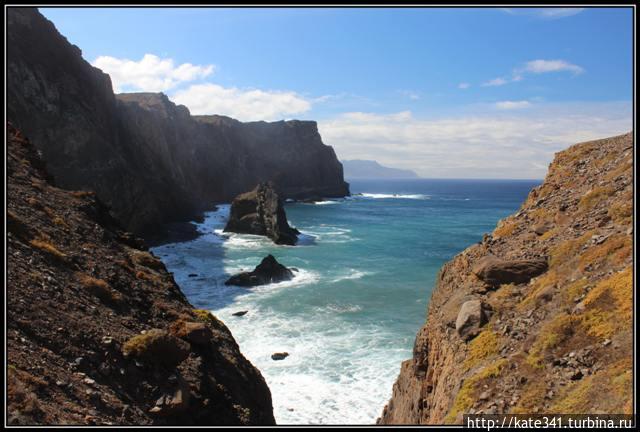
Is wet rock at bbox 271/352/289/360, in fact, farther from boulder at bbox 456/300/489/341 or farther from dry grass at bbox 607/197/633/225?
Answer: dry grass at bbox 607/197/633/225

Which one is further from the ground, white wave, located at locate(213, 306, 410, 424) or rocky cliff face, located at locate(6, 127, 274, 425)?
rocky cliff face, located at locate(6, 127, 274, 425)

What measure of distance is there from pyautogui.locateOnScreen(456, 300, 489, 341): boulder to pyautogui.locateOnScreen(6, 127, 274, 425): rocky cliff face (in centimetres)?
753

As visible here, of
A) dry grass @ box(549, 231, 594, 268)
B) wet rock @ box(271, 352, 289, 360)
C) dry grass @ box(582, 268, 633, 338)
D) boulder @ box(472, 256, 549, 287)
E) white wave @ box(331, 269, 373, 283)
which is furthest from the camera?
white wave @ box(331, 269, 373, 283)

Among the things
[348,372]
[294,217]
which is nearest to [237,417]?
[348,372]

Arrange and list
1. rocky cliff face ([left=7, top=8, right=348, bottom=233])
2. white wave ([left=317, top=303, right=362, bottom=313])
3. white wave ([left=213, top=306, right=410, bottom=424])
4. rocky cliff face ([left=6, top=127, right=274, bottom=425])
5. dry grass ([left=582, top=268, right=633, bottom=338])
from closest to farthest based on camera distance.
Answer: dry grass ([left=582, top=268, right=633, bottom=338]) < rocky cliff face ([left=6, top=127, right=274, bottom=425]) < white wave ([left=213, top=306, right=410, bottom=424]) < white wave ([left=317, top=303, right=362, bottom=313]) < rocky cliff face ([left=7, top=8, right=348, bottom=233])

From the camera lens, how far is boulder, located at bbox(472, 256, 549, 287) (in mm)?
12344

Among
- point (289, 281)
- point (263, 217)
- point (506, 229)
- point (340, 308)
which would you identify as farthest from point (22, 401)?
point (263, 217)

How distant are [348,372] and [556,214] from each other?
1765 cm

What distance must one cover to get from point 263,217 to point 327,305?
154 ft

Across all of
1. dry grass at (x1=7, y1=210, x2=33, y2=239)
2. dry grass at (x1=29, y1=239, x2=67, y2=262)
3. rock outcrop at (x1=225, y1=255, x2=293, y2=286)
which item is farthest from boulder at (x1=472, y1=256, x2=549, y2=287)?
rock outcrop at (x1=225, y1=255, x2=293, y2=286)

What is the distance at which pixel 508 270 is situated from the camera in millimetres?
12773

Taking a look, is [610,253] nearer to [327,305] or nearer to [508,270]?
[508,270]

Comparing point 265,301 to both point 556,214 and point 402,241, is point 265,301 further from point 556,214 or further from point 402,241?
point 402,241

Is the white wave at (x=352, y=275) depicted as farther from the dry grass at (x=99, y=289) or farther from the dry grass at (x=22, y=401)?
the dry grass at (x=22, y=401)
